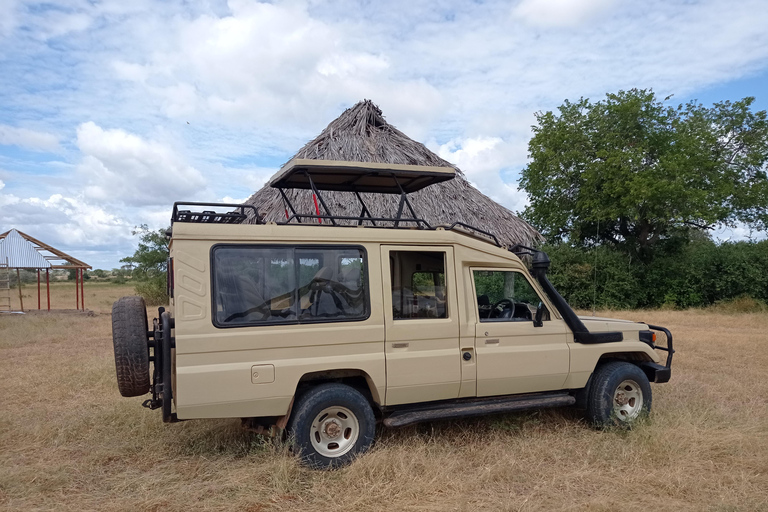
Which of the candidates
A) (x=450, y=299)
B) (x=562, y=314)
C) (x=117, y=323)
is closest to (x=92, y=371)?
(x=117, y=323)

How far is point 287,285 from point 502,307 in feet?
7.21

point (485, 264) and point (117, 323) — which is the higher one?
point (485, 264)

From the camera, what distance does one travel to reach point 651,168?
20625 millimetres

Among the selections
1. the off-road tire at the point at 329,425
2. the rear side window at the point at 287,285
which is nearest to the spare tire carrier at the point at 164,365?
the rear side window at the point at 287,285

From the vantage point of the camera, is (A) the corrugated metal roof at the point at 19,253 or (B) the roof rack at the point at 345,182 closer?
(B) the roof rack at the point at 345,182

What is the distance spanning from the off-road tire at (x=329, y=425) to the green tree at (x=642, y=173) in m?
15.9

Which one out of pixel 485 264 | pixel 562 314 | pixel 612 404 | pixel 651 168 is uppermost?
pixel 651 168

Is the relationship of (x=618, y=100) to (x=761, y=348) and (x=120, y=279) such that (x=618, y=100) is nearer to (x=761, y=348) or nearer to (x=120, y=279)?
(x=761, y=348)

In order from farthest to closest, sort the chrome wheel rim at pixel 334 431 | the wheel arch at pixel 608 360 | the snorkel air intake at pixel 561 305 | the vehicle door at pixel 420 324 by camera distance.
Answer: the wheel arch at pixel 608 360 < the snorkel air intake at pixel 561 305 < the vehicle door at pixel 420 324 < the chrome wheel rim at pixel 334 431

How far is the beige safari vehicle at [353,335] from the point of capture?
15.9 feet

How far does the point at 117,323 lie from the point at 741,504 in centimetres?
487

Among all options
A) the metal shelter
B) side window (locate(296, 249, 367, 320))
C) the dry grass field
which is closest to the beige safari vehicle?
side window (locate(296, 249, 367, 320))

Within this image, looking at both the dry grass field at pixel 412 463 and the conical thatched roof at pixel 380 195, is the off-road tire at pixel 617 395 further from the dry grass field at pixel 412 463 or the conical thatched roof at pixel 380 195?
the conical thatched roof at pixel 380 195

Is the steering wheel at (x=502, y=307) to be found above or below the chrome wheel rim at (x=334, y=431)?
above
